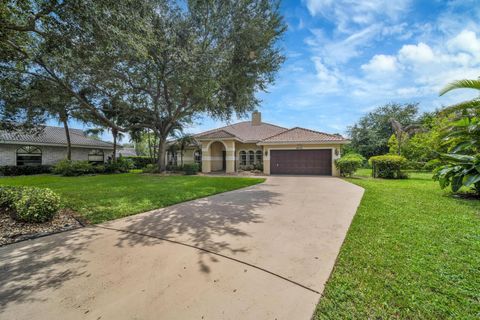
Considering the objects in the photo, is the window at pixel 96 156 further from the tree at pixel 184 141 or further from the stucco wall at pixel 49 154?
the tree at pixel 184 141

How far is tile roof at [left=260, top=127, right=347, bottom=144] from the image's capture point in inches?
647

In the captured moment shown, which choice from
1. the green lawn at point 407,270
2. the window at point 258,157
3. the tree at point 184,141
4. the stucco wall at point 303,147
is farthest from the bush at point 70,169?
the green lawn at point 407,270

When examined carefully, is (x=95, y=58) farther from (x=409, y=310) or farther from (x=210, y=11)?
(x=409, y=310)

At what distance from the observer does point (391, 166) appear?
528 inches

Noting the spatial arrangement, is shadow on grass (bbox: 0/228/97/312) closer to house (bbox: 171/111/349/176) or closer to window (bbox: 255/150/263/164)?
house (bbox: 171/111/349/176)

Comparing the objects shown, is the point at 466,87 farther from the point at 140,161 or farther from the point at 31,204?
the point at 140,161

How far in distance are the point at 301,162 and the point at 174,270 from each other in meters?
15.9

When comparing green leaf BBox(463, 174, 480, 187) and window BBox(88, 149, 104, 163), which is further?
window BBox(88, 149, 104, 163)

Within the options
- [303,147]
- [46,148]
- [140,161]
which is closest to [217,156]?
[303,147]

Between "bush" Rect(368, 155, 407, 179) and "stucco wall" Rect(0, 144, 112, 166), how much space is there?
90.3ft

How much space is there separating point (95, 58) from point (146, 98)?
31.0ft

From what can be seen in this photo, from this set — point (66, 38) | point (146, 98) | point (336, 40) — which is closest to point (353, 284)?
point (66, 38)

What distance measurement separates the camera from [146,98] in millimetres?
15805

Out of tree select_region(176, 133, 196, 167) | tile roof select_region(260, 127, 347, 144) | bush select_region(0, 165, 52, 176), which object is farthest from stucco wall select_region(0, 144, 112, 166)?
tile roof select_region(260, 127, 347, 144)
